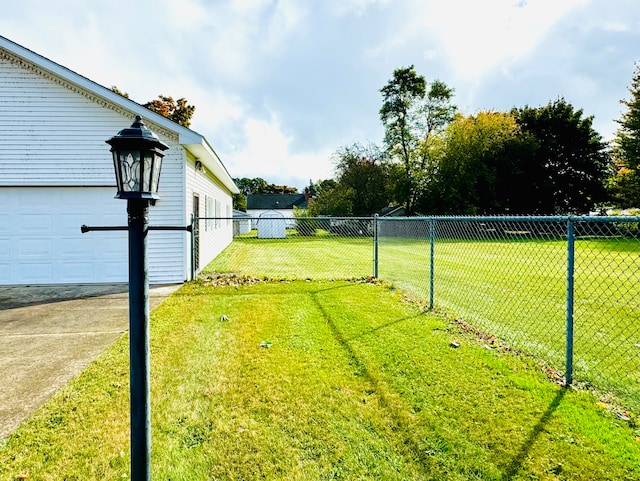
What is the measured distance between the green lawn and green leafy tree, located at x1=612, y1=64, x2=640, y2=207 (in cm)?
2845

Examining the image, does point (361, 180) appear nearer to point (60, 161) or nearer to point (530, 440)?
point (60, 161)

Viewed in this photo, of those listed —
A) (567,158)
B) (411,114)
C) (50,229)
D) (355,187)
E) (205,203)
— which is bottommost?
(50,229)

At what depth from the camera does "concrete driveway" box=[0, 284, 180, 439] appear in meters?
2.97

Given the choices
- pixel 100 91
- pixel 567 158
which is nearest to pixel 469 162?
pixel 567 158

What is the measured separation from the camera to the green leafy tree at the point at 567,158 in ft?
99.3

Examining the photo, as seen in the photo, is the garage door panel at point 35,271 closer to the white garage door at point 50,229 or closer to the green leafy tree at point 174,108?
the white garage door at point 50,229

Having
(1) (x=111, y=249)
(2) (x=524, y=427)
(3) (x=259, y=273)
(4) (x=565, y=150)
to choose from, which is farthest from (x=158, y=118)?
(4) (x=565, y=150)

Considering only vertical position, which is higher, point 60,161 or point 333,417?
point 60,161

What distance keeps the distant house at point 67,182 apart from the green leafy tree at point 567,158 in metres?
31.3

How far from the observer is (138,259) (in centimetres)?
162

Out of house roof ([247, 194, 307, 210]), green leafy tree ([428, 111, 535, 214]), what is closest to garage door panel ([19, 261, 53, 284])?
green leafy tree ([428, 111, 535, 214])

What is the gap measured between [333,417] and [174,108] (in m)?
27.7

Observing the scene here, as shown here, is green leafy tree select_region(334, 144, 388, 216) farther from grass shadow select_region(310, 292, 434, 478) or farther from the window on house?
grass shadow select_region(310, 292, 434, 478)

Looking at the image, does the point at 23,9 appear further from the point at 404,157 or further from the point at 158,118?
the point at 404,157
